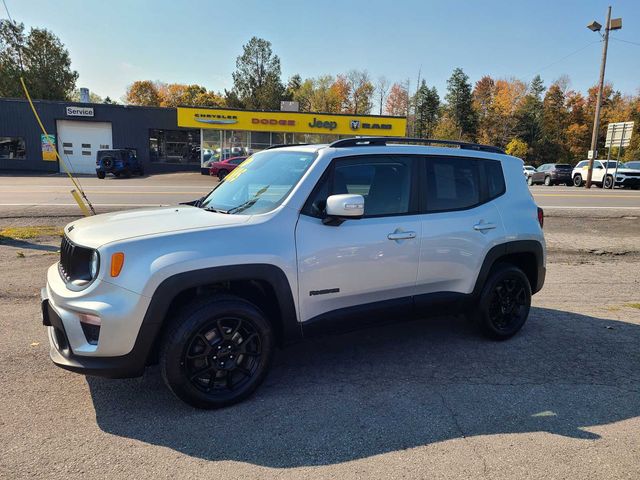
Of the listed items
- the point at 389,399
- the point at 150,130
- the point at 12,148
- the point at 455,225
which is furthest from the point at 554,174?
the point at 12,148

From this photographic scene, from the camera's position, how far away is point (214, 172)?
3025 cm

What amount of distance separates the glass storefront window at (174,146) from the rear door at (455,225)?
37492 mm

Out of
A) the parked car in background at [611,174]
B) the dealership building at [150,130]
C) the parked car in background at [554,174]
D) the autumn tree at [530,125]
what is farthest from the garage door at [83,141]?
the autumn tree at [530,125]

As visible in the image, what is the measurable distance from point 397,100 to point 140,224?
92851mm

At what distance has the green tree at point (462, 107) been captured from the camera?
73.8m

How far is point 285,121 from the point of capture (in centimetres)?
3709

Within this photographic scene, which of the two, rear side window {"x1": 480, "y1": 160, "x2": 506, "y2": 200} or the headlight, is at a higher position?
rear side window {"x1": 480, "y1": 160, "x2": 506, "y2": 200}

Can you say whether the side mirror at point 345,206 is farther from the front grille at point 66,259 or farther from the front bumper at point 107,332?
the front grille at point 66,259

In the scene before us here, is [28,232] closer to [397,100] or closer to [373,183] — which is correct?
[373,183]

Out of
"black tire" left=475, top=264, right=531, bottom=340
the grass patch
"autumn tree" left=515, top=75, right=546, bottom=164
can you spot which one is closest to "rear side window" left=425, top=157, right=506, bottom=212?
"black tire" left=475, top=264, right=531, bottom=340

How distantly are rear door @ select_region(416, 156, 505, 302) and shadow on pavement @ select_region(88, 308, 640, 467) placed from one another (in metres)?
0.69

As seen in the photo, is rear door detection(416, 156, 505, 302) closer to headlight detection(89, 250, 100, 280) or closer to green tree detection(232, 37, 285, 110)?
headlight detection(89, 250, 100, 280)

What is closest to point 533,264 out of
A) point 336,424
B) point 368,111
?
point 336,424

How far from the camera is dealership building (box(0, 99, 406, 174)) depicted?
1446 inches
